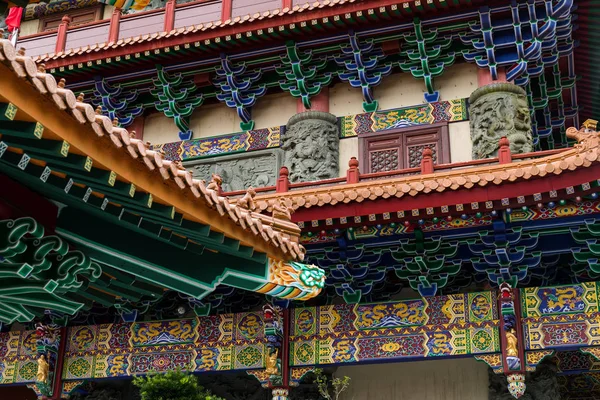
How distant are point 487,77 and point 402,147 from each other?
1.58 m

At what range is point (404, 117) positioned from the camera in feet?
42.7

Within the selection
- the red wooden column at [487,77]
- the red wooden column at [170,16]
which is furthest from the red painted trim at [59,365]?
the red wooden column at [487,77]

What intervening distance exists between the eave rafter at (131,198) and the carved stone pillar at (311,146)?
13.7 feet

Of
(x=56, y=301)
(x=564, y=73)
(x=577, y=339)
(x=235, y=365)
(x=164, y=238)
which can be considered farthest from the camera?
(x=564, y=73)

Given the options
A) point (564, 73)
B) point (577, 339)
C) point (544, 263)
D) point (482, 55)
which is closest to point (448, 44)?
point (482, 55)

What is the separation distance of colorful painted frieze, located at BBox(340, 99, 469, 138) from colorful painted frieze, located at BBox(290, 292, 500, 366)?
10.4 feet

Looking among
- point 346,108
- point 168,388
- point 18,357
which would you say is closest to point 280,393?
point 168,388

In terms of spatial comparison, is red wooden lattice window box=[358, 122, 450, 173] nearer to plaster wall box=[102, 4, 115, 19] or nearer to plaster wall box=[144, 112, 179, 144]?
plaster wall box=[144, 112, 179, 144]

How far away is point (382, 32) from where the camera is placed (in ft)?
42.4

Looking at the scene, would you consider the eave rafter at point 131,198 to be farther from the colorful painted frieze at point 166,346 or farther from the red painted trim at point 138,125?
the red painted trim at point 138,125

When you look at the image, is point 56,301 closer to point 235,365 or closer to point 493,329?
point 235,365

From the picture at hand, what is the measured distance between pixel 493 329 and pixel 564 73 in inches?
231

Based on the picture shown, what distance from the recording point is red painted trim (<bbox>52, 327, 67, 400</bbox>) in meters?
12.0

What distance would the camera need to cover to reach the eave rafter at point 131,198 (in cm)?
586
